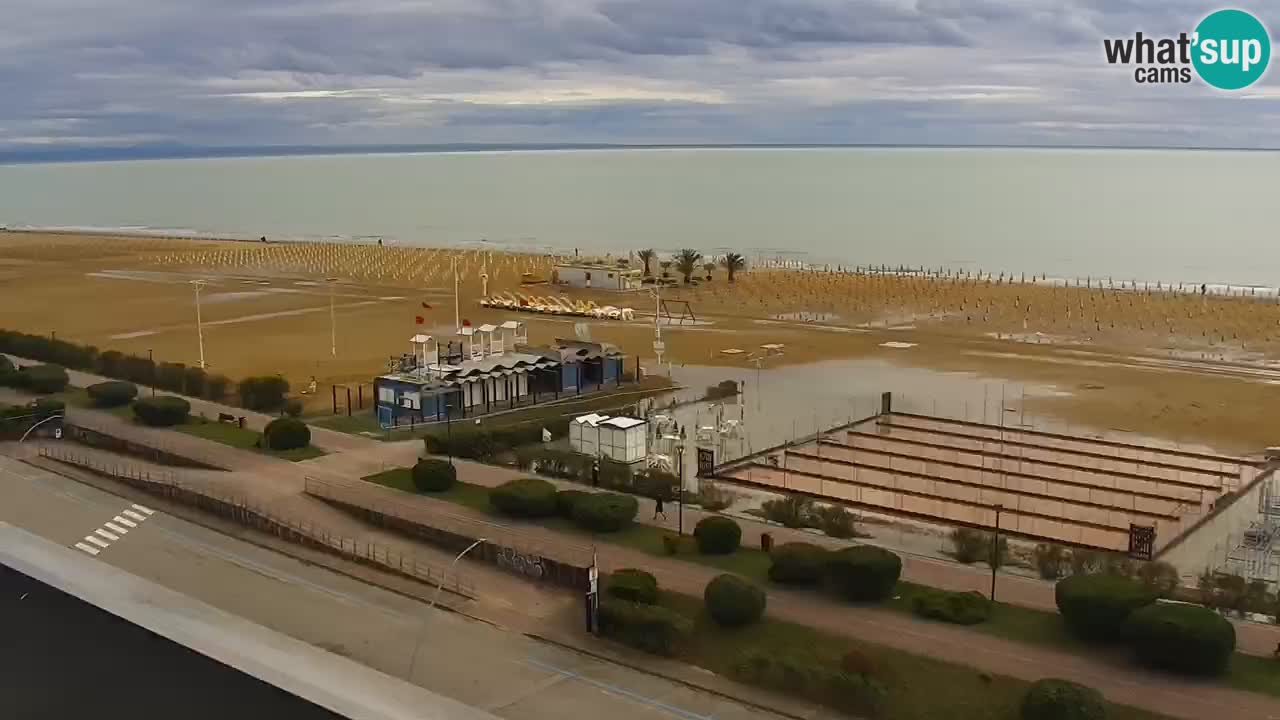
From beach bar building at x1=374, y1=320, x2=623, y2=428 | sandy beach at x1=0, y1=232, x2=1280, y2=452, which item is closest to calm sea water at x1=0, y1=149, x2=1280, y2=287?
sandy beach at x1=0, y1=232, x2=1280, y2=452

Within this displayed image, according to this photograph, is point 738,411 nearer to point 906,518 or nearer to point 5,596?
point 906,518

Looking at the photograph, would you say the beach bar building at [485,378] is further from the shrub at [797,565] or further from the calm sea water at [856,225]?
the calm sea water at [856,225]

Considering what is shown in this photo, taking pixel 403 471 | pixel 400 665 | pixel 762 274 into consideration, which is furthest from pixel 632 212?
pixel 400 665

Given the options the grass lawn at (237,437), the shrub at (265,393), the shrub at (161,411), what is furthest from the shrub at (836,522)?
the shrub at (265,393)

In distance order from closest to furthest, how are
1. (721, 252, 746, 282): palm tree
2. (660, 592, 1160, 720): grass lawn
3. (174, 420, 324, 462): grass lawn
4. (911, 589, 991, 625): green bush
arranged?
(660, 592, 1160, 720): grass lawn, (911, 589, 991, 625): green bush, (174, 420, 324, 462): grass lawn, (721, 252, 746, 282): palm tree

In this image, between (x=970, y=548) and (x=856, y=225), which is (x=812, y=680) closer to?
(x=970, y=548)

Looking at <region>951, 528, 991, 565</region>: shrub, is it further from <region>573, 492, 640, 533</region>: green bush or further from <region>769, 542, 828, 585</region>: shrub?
<region>573, 492, 640, 533</region>: green bush

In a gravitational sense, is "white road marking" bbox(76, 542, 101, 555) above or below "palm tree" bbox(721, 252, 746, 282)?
below

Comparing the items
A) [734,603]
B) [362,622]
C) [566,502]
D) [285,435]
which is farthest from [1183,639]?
[285,435]
